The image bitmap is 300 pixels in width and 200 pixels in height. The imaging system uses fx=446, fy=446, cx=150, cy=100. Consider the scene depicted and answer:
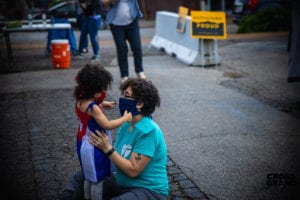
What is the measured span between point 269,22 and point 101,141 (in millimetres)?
14449

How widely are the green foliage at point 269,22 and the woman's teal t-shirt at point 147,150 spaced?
13904 mm

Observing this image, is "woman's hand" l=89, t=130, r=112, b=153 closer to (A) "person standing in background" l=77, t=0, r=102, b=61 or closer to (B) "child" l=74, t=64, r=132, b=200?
(B) "child" l=74, t=64, r=132, b=200

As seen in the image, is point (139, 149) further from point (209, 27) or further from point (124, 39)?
point (209, 27)

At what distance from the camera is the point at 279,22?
16.3 metres

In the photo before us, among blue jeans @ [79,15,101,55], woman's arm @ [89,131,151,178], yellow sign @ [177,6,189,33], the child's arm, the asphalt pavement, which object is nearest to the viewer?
woman's arm @ [89,131,151,178]

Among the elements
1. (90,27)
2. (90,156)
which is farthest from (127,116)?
(90,27)

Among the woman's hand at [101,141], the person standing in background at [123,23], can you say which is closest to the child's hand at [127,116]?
the woman's hand at [101,141]

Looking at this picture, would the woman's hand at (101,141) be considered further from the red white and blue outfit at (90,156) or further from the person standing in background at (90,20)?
the person standing in background at (90,20)

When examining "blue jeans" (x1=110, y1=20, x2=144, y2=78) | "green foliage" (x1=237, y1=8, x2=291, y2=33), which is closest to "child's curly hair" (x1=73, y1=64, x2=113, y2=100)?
"blue jeans" (x1=110, y1=20, x2=144, y2=78)

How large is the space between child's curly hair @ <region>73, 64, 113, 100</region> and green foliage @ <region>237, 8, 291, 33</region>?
13.7m

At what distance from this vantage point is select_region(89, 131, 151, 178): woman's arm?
2.91 metres

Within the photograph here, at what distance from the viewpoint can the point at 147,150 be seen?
115 inches

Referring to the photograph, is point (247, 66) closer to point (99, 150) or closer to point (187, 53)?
point (187, 53)

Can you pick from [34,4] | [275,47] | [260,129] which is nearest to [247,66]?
[275,47]
